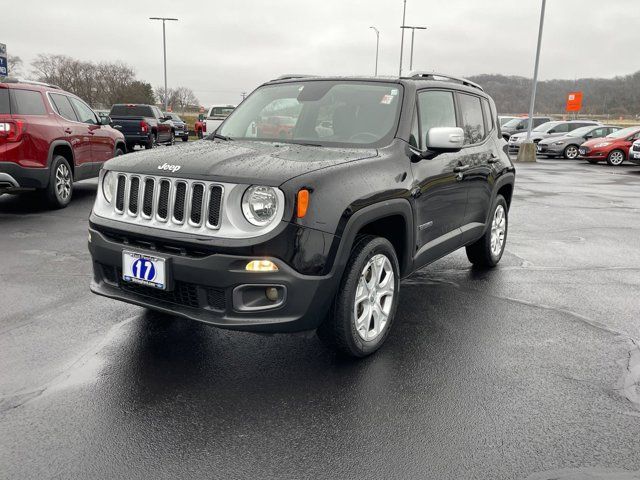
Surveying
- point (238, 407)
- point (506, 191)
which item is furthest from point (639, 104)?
point (238, 407)

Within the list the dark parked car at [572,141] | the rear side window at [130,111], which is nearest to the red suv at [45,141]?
the rear side window at [130,111]

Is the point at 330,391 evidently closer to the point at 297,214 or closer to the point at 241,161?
the point at 297,214

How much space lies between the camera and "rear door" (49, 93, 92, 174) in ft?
29.9

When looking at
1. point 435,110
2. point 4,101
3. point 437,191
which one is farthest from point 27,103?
point 437,191

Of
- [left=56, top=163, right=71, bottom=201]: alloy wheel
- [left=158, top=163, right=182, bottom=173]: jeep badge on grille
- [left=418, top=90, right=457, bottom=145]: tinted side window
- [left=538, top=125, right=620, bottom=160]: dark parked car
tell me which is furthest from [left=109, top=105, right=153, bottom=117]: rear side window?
[left=158, top=163, right=182, bottom=173]: jeep badge on grille

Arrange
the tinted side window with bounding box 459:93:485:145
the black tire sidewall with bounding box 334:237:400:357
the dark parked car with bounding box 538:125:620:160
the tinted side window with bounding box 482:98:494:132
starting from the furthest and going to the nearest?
the dark parked car with bounding box 538:125:620:160 → the tinted side window with bounding box 482:98:494:132 → the tinted side window with bounding box 459:93:485:145 → the black tire sidewall with bounding box 334:237:400:357

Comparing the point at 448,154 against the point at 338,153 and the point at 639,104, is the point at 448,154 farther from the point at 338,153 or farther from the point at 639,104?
the point at 639,104

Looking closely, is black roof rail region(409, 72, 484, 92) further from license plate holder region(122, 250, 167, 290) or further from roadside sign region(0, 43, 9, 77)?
roadside sign region(0, 43, 9, 77)

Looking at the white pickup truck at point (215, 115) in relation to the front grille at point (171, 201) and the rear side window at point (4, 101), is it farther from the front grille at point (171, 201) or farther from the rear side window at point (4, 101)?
the front grille at point (171, 201)

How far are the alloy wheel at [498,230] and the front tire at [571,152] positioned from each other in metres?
21.1

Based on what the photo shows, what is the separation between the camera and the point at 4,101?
8.07 metres

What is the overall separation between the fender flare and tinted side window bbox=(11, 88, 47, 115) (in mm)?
6637

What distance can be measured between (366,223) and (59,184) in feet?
23.3

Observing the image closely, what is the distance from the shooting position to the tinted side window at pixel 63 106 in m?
9.13
